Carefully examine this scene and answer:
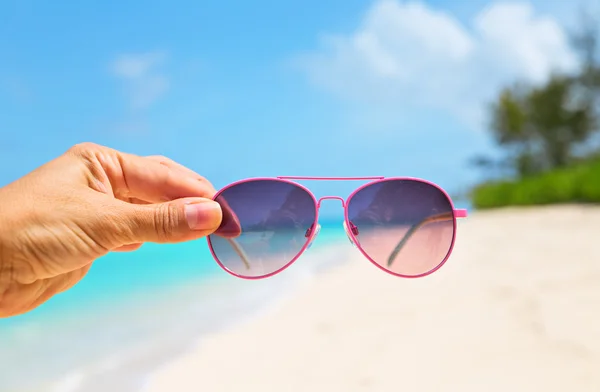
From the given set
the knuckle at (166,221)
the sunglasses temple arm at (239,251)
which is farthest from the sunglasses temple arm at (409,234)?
the knuckle at (166,221)

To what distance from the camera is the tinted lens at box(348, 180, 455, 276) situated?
2.32 metres

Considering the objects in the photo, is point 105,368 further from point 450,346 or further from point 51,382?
point 450,346

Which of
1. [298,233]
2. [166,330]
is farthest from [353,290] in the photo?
[298,233]

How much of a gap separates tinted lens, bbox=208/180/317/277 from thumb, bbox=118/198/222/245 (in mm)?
222

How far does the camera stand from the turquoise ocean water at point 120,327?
3.76 metres

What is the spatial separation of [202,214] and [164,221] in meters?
0.14

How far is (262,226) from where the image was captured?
85.2 inches

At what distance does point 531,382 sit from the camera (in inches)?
101

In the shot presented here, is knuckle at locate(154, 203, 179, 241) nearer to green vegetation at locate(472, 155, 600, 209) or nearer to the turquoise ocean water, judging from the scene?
the turquoise ocean water

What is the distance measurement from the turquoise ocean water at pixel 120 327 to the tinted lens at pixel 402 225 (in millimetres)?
284

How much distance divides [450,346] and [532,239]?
19.2 ft

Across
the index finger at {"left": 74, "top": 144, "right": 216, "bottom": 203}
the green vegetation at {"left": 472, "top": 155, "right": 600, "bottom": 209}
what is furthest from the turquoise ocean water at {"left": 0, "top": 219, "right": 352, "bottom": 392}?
the green vegetation at {"left": 472, "top": 155, "right": 600, "bottom": 209}

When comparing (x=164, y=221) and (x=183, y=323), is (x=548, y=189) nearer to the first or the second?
(x=183, y=323)

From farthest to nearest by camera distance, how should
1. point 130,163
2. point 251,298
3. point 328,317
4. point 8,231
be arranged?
point 251,298
point 328,317
point 130,163
point 8,231
